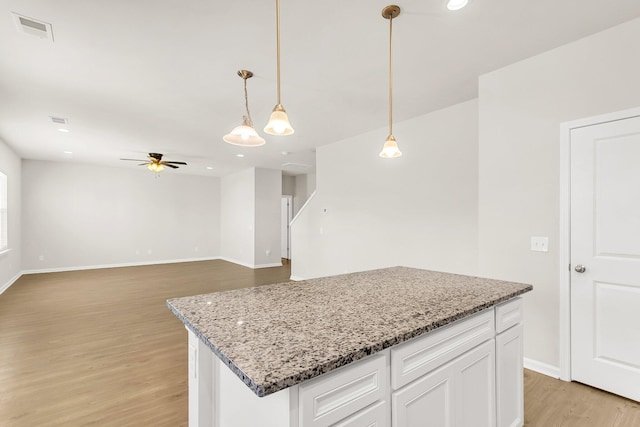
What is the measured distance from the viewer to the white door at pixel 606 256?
6.93 ft

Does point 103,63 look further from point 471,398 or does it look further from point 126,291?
point 126,291

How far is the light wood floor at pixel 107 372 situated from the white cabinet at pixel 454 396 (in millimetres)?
823

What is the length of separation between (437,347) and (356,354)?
0.54m

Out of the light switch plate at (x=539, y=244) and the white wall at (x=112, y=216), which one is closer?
the light switch plate at (x=539, y=244)

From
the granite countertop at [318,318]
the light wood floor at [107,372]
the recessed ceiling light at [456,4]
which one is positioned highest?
the recessed ceiling light at [456,4]

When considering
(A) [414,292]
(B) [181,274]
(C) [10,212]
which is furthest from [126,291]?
(A) [414,292]

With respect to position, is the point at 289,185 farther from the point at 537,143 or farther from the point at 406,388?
the point at 406,388

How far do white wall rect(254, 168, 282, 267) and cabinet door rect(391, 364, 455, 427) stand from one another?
6.95 meters

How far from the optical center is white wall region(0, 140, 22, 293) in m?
5.40

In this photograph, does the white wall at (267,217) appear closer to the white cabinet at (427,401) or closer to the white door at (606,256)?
the white door at (606,256)

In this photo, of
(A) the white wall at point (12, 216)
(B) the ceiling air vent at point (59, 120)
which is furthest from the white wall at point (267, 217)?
(A) the white wall at point (12, 216)

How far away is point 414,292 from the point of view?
168 cm

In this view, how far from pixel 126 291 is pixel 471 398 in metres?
5.88

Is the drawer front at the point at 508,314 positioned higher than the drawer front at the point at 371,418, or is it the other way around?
the drawer front at the point at 508,314
